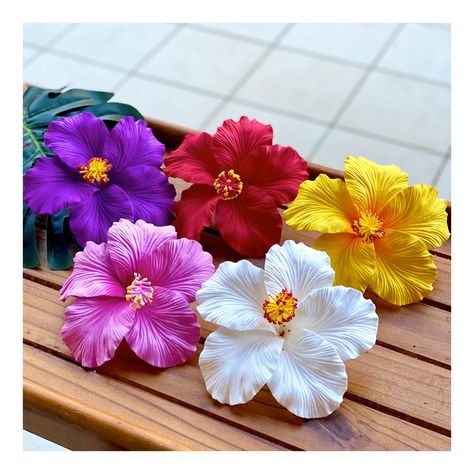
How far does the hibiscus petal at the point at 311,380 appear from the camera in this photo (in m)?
0.66

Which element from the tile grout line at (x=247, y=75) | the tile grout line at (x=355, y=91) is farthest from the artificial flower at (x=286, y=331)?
the tile grout line at (x=247, y=75)

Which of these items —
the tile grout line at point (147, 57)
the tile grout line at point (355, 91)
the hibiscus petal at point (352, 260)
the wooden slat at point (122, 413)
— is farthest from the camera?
the tile grout line at point (147, 57)

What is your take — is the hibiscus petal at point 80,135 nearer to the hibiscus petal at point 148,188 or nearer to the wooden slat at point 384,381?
the hibiscus petal at point 148,188

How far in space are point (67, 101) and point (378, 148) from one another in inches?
35.8

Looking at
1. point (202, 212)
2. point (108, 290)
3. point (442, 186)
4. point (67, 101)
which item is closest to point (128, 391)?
point (108, 290)

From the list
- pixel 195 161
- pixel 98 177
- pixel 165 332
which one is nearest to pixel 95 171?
pixel 98 177

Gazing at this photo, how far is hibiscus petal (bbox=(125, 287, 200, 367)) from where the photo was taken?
2.32ft

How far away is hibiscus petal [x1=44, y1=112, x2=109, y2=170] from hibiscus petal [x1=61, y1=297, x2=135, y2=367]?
19 centimetres

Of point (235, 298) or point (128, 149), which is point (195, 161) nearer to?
point (128, 149)

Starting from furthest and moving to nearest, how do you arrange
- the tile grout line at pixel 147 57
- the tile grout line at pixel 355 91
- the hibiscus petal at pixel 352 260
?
the tile grout line at pixel 147 57, the tile grout line at pixel 355 91, the hibiscus petal at pixel 352 260

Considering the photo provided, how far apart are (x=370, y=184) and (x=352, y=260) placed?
0.29 ft

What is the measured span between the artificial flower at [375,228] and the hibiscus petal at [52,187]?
0.23 meters

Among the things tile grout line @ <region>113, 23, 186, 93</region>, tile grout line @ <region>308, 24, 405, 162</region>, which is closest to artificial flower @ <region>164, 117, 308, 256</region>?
tile grout line @ <region>308, 24, 405, 162</region>

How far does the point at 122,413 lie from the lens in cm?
67
